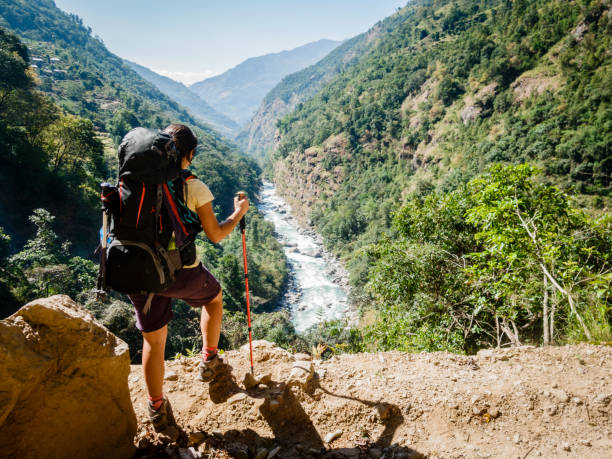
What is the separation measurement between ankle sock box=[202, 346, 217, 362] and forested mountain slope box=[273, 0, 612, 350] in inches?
131

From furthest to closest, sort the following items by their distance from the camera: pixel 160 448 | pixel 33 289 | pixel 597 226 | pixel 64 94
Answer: pixel 64 94, pixel 33 289, pixel 597 226, pixel 160 448

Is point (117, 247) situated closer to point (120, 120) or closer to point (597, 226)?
point (597, 226)

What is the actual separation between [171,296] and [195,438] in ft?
3.40

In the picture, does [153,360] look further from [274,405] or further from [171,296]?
[274,405]

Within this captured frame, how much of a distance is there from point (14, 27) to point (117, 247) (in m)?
161

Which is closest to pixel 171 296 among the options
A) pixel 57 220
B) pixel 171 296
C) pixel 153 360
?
pixel 171 296

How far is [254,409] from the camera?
7.91ft

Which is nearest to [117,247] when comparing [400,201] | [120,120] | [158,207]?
[158,207]

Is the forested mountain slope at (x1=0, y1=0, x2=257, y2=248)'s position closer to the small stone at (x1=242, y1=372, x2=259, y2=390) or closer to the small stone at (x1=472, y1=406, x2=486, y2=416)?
the small stone at (x1=242, y1=372, x2=259, y2=390)

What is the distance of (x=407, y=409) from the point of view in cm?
235

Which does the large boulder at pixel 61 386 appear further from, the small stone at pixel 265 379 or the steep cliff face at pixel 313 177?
the steep cliff face at pixel 313 177

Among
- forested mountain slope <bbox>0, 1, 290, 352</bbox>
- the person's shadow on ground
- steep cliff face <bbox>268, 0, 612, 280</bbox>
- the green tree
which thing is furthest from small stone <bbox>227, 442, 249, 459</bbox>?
steep cliff face <bbox>268, 0, 612, 280</bbox>

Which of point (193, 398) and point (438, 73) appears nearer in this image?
point (193, 398)

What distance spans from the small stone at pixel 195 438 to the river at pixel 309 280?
20735 millimetres
